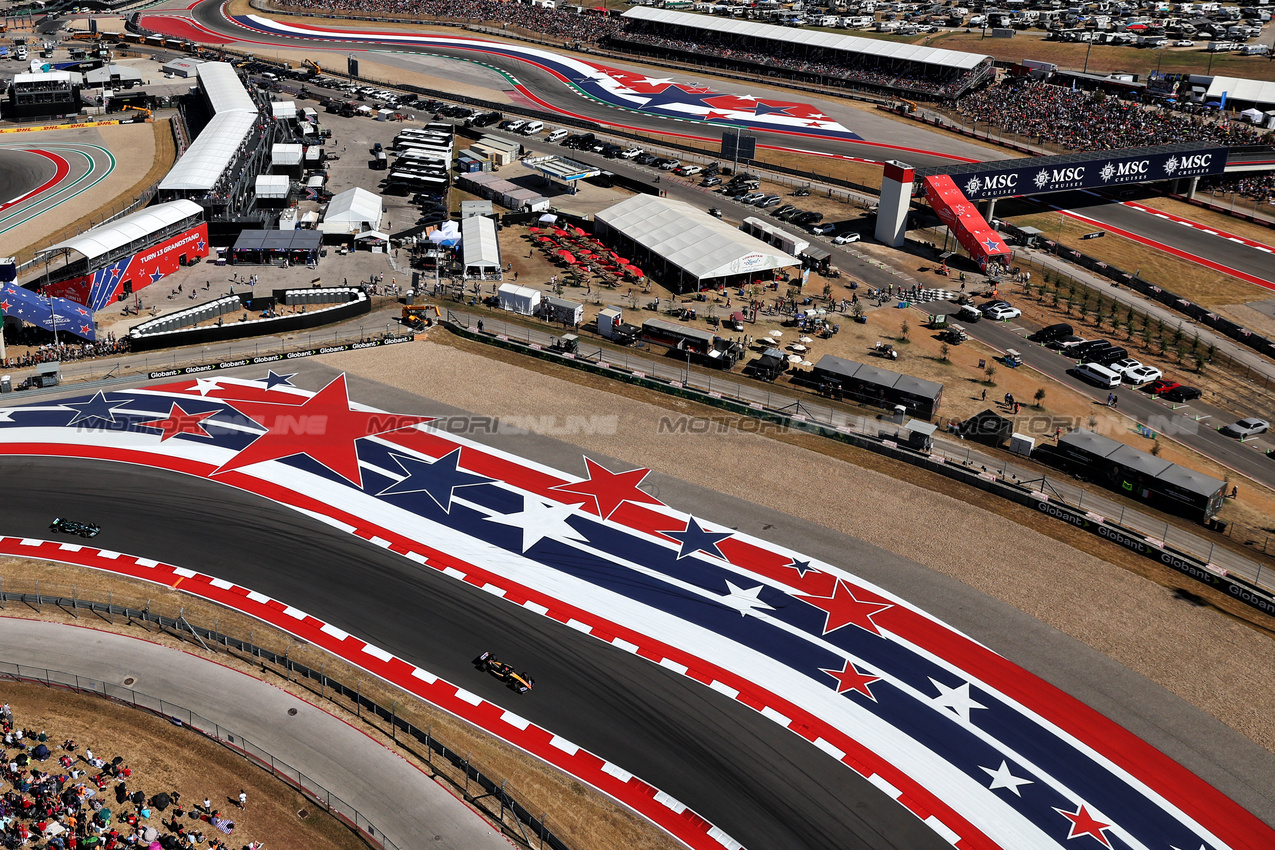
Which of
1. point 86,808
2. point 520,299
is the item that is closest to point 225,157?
point 520,299

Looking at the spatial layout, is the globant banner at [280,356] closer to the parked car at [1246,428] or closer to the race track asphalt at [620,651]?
the race track asphalt at [620,651]

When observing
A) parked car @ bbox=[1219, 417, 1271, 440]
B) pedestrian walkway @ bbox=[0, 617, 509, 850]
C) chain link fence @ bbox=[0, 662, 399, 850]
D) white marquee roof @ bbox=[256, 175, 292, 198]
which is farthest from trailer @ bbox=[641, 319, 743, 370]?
white marquee roof @ bbox=[256, 175, 292, 198]

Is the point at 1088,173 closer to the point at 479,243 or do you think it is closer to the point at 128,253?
the point at 479,243

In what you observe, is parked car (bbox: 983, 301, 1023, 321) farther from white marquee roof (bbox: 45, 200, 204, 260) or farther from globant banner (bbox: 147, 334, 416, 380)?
white marquee roof (bbox: 45, 200, 204, 260)

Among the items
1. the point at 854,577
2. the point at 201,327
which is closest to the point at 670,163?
the point at 201,327

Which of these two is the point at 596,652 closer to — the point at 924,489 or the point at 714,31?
the point at 924,489
